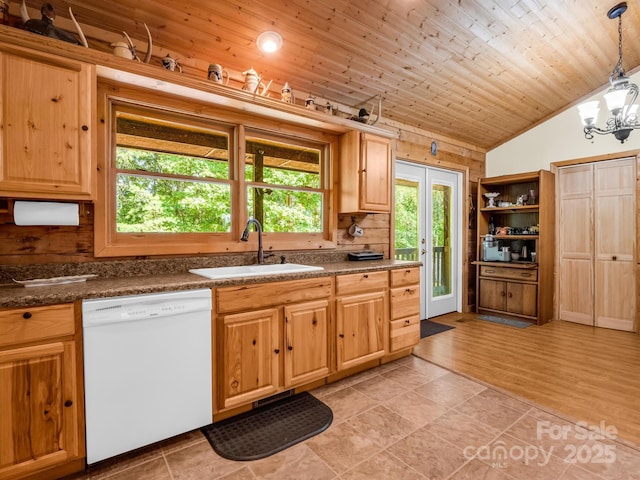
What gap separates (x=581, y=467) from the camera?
1.69 meters

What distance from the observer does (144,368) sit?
1.75m

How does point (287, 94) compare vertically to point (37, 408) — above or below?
above

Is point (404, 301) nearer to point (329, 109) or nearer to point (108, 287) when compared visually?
point (329, 109)

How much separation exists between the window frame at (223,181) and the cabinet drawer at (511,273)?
2700mm

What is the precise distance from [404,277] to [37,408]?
8.51 ft

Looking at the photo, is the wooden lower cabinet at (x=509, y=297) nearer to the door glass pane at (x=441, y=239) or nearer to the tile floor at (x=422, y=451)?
the door glass pane at (x=441, y=239)

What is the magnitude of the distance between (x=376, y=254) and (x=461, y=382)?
139 cm

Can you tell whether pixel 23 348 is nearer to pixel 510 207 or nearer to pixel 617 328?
pixel 510 207

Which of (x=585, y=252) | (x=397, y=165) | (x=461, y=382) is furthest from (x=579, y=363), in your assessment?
(x=397, y=165)

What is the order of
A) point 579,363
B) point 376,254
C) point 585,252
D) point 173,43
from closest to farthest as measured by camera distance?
point 173,43
point 579,363
point 376,254
point 585,252

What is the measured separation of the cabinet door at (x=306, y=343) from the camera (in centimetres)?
229

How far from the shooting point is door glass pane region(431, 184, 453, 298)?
4.63 m

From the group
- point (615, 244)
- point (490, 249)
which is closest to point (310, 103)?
point (490, 249)

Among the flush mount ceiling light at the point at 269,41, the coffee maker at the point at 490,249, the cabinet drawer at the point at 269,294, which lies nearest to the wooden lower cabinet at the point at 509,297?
the coffee maker at the point at 490,249
